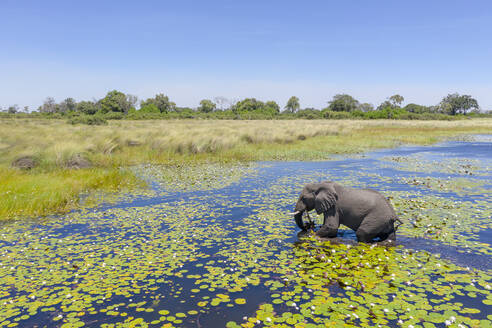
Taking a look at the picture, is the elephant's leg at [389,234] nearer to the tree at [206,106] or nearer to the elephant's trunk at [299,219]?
the elephant's trunk at [299,219]

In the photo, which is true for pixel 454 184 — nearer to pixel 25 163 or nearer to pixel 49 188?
pixel 49 188

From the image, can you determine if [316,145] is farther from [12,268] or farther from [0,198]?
[12,268]

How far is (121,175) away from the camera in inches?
752

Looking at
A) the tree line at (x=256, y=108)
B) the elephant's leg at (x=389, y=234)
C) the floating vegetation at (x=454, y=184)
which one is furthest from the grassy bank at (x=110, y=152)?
the tree line at (x=256, y=108)

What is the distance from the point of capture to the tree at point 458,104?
14450 centimetres

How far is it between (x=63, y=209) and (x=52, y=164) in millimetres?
8538

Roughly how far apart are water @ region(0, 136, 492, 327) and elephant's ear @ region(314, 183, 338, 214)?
1.08m

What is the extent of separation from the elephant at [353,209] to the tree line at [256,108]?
78.4 meters

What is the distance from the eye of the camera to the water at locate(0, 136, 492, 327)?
611 centimetres

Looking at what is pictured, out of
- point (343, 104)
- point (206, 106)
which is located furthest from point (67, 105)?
point (343, 104)

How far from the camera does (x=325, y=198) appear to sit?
9.09 m

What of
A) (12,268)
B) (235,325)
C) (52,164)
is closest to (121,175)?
(52,164)

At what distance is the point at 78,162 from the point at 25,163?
9.34ft

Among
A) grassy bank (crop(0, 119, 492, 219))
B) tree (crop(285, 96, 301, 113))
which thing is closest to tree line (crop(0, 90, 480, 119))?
tree (crop(285, 96, 301, 113))
